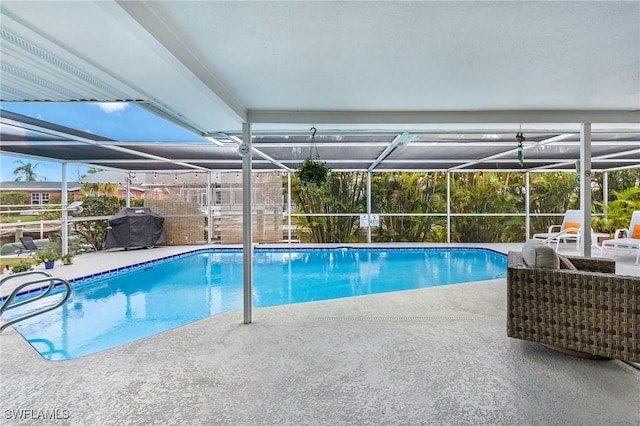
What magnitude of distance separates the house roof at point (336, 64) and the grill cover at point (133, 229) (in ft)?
17.2

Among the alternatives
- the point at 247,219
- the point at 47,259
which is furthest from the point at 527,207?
the point at 47,259

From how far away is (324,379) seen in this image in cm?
241

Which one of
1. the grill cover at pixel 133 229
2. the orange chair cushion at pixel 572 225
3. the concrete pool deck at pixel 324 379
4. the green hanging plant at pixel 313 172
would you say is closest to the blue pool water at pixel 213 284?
the concrete pool deck at pixel 324 379

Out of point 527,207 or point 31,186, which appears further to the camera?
point 527,207

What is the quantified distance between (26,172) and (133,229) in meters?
2.82

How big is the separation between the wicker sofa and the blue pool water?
313cm

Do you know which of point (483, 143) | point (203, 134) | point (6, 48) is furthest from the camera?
point (483, 143)

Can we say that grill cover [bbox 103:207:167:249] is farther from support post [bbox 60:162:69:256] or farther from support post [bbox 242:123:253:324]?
support post [bbox 242:123:253:324]

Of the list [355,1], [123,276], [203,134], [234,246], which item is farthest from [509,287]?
[234,246]

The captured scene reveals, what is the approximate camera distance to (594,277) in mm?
2543

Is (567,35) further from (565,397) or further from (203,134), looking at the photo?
(203,134)

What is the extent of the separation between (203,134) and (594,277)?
458 centimetres

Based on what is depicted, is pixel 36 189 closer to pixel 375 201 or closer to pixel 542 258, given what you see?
pixel 375 201

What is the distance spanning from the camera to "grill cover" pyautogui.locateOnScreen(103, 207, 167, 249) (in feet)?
30.6
